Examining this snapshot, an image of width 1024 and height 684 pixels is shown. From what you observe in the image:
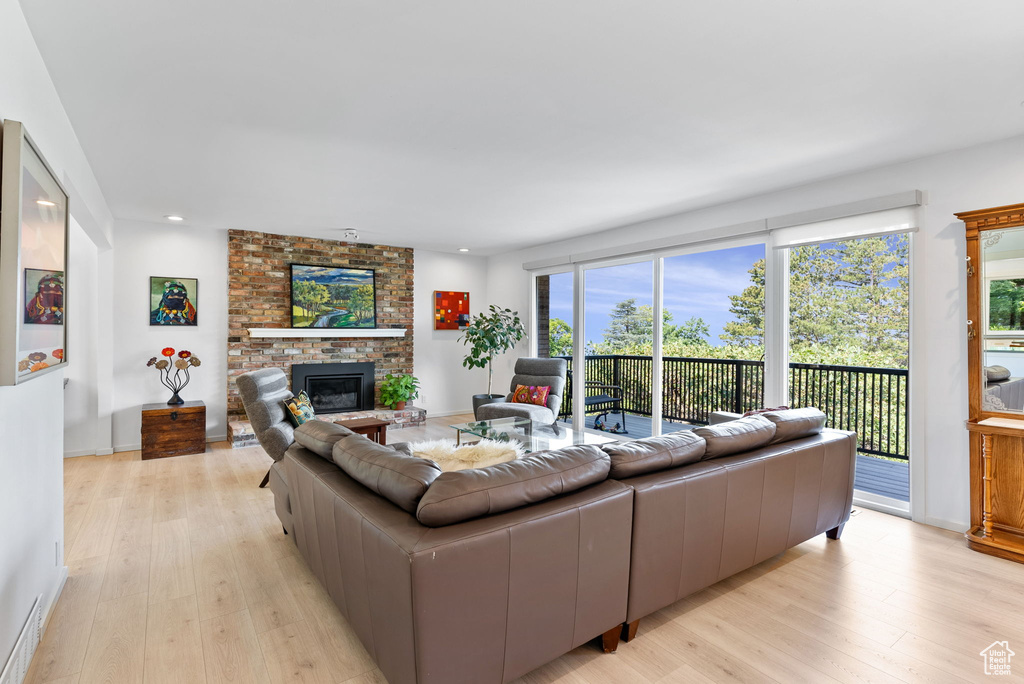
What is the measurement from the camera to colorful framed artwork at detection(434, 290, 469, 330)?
7223 mm

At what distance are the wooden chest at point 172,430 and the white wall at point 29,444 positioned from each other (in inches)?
104

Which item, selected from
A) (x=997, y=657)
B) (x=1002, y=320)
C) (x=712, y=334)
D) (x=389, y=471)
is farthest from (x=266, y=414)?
(x=1002, y=320)

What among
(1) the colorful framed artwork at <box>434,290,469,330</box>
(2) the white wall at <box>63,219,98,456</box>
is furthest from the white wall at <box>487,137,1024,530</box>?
(2) the white wall at <box>63,219,98,456</box>

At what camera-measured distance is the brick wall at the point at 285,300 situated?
5.70 metres

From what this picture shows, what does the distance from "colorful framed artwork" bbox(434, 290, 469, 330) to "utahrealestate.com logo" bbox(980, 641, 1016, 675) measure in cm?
589

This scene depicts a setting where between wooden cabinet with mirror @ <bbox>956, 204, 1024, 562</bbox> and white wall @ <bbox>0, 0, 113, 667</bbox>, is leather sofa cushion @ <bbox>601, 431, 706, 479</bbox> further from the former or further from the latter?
white wall @ <bbox>0, 0, 113, 667</bbox>

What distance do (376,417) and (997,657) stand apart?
497 centimetres

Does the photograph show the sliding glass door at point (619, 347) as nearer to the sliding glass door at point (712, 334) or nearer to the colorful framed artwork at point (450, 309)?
the sliding glass door at point (712, 334)

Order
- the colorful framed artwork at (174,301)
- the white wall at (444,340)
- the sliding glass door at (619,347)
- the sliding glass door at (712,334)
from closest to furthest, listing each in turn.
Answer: the sliding glass door at (712,334), the colorful framed artwork at (174,301), the sliding glass door at (619,347), the white wall at (444,340)

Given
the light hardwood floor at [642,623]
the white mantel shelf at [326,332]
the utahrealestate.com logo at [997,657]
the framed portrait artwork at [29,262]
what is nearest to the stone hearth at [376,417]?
the white mantel shelf at [326,332]

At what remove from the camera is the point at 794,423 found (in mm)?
2662

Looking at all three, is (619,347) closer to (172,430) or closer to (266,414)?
(266,414)

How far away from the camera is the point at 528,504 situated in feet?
5.59

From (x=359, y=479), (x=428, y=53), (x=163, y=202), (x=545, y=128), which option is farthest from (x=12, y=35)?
(x=163, y=202)
